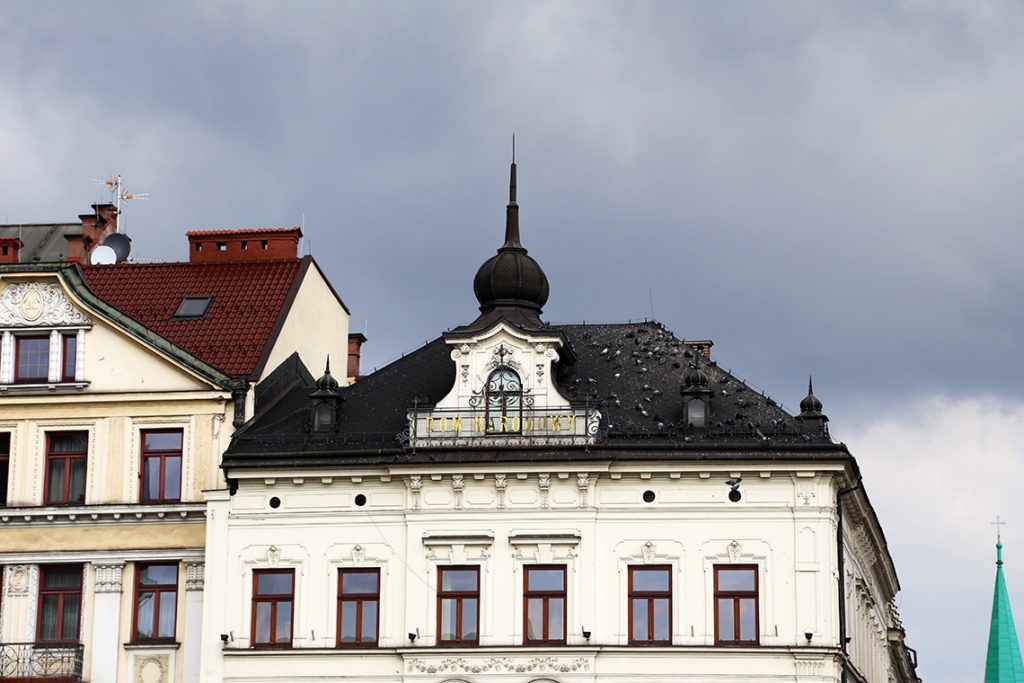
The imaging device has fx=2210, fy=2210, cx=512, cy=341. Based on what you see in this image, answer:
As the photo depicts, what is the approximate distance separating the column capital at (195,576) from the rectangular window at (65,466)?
350 centimetres

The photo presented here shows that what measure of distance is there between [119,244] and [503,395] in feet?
67.1

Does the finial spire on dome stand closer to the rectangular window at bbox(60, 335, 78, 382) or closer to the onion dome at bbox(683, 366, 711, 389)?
the onion dome at bbox(683, 366, 711, 389)

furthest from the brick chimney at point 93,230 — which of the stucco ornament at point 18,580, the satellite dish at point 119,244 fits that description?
the stucco ornament at point 18,580

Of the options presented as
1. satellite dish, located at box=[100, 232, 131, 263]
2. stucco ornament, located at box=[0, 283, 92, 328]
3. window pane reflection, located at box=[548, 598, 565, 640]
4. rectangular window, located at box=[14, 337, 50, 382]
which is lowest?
window pane reflection, located at box=[548, 598, 565, 640]

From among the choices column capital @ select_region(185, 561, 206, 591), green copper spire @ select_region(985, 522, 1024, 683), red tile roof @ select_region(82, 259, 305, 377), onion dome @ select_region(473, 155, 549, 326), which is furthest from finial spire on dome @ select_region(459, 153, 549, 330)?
green copper spire @ select_region(985, 522, 1024, 683)

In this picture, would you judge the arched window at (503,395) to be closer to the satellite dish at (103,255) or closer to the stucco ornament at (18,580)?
the stucco ornament at (18,580)

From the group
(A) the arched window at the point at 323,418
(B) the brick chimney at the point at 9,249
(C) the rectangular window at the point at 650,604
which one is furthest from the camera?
(B) the brick chimney at the point at 9,249

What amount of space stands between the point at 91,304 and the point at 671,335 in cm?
1505

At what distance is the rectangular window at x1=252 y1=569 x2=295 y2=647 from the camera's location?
52.8 metres

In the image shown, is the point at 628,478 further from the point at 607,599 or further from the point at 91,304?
the point at 91,304

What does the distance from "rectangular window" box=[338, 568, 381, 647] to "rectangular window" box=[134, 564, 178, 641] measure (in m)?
4.61

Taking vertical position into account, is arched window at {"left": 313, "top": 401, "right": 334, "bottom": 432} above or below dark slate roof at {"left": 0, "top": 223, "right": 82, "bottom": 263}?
below

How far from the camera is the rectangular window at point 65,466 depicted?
55.8 meters

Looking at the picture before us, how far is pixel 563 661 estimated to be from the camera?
5131cm
